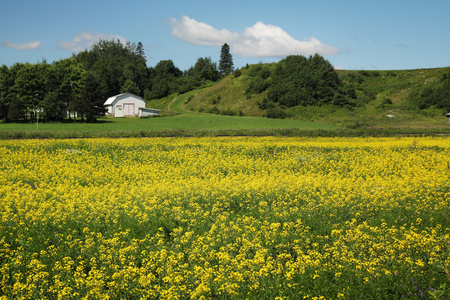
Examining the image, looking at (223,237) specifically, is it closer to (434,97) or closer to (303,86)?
(303,86)

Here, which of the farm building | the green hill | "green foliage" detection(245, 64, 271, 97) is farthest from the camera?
"green foliage" detection(245, 64, 271, 97)

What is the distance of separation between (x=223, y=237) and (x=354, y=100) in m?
89.7

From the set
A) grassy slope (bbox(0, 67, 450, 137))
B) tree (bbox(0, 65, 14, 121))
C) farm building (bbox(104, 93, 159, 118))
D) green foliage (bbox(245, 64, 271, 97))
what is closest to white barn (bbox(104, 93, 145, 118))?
farm building (bbox(104, 93, 159, 118))

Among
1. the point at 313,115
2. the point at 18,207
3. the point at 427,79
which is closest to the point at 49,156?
the point at 18,207

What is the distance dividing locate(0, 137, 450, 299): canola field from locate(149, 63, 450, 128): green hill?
188 ft

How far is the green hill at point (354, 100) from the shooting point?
77156 mm

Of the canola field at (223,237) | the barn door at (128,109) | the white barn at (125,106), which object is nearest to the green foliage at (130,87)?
the white barn at (125,106)

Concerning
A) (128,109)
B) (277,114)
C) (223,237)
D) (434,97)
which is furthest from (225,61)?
(223,237)

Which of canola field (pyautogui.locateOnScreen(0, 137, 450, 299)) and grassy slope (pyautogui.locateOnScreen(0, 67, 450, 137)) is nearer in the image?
canola field (pyautogui.locateOnScreen(0, 137, 450, 299))

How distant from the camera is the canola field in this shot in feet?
19.7

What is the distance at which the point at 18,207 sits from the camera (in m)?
10.6

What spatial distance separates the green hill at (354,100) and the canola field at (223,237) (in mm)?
57414

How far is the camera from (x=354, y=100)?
89.6 metres

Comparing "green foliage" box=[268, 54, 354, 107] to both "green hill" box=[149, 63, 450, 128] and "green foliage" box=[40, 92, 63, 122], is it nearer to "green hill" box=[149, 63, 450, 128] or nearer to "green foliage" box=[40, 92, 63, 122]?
"green hill" box=[149, 63, 450, 128]
